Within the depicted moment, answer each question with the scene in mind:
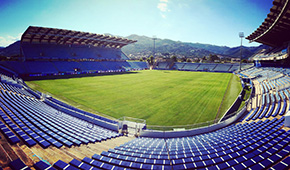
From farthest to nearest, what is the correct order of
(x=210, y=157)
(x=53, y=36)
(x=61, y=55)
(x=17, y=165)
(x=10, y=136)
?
(x=61, y=55) < (x=53, y=36) < (x=210, y=157) < (x=10, y=136) < (x=17, y=165)

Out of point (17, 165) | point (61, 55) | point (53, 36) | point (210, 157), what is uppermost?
point (53, 36)

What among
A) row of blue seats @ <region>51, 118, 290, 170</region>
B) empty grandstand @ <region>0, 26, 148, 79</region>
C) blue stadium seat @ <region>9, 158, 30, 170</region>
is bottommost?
row of blue seats @ <region>51, 118, 290, 170</region>

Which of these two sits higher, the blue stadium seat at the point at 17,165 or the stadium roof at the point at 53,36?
the stadium roof at the point at 53,36

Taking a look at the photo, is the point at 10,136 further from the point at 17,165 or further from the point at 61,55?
the point at 61,55

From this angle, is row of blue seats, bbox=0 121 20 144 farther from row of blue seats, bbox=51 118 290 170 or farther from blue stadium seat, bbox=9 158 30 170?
row of blue seats, bbox=51 118 290 170

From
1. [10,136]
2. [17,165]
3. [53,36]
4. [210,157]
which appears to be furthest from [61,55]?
[210,157]

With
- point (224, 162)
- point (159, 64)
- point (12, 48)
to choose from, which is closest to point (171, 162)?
point (224, 162)

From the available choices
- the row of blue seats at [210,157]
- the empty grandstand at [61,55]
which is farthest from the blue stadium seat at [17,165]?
the empty grandstand at [61,55]

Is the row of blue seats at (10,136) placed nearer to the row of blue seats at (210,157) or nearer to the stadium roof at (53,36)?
the row of blue seats at (210,157)

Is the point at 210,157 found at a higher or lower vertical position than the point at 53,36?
lower

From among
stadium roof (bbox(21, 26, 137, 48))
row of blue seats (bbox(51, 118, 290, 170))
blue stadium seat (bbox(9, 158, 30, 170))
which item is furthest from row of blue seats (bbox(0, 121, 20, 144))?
stadium roof (bbox(21, 26, 137, 48))

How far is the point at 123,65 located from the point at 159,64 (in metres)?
31.5

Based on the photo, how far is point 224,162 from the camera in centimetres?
690

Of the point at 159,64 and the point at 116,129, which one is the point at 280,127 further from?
the point at 159,64
